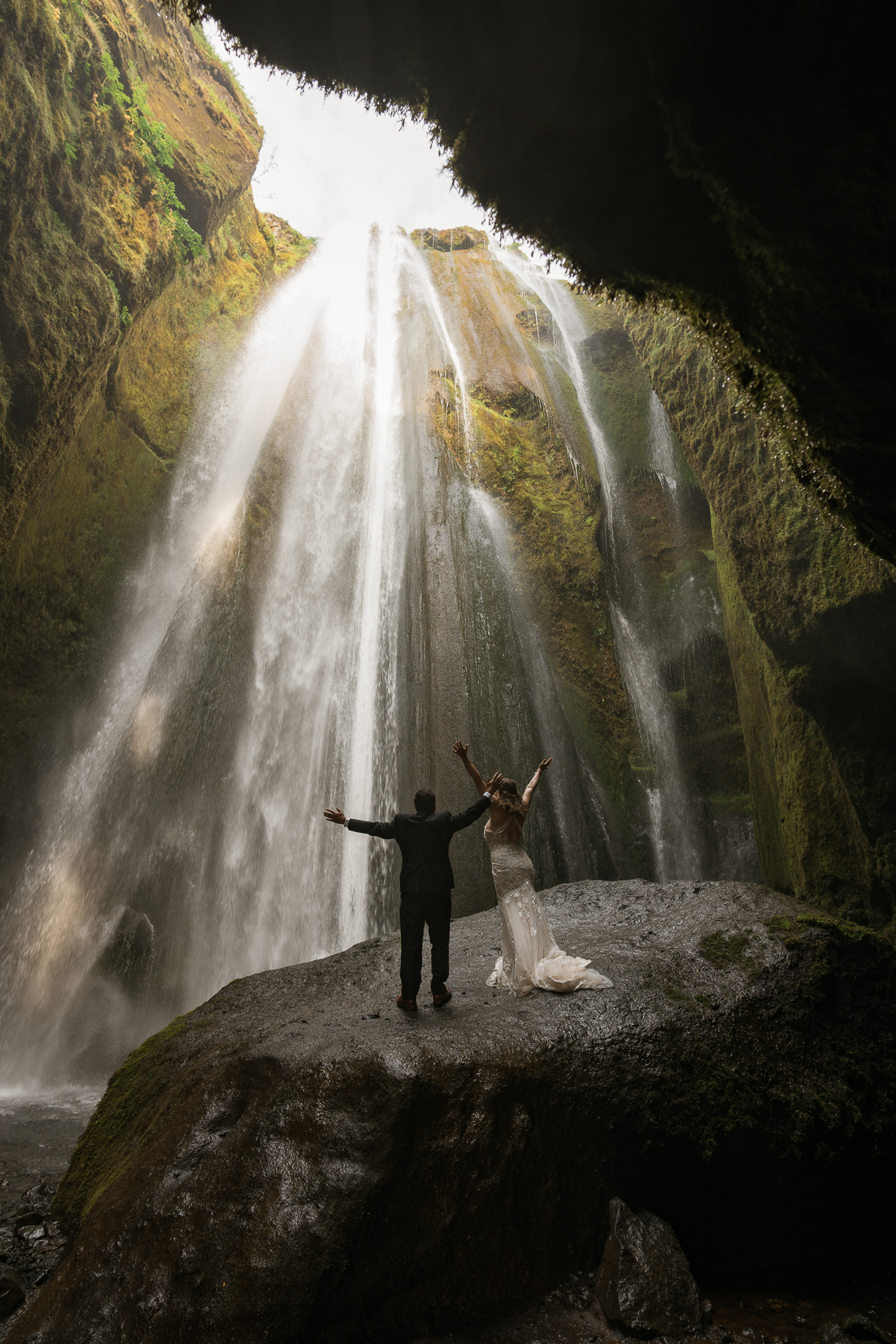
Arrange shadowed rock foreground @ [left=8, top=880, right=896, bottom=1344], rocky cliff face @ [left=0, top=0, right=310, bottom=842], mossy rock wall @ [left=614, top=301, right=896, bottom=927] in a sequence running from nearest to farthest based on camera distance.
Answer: shadowed rock foreground @ [left=8, top=880, right=896, bottom=1344], mossy rock wall @ [left=614, top=301, right=896, bottom=927], rocky cliff face @ [left=0, top=0, right=310, bottom=842]

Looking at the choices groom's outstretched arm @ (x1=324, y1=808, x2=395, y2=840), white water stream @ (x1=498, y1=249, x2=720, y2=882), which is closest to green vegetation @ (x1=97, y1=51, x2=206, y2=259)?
white water stream @ (x1=498, y1=249, x2=720, y2=882)

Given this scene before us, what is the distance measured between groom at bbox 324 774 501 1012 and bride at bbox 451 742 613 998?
483mm

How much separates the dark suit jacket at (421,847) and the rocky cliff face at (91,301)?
8589mm

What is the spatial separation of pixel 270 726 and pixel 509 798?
886 centimetres

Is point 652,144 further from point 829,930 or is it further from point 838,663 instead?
point 838,663

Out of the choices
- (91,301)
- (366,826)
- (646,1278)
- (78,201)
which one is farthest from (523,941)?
(78,201)

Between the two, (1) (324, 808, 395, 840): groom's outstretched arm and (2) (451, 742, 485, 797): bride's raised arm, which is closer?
(1) (324, 808, 395, 840): groom's outstretched arm

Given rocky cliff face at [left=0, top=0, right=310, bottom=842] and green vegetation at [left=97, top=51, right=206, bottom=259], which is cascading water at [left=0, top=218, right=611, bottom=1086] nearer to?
rocky cliff face at [left=0, top=0, right=310, bottom=842]

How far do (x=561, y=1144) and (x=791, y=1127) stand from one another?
1.28 metres

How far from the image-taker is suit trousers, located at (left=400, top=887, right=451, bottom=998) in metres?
4.12

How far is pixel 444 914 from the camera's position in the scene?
4164 millimetres

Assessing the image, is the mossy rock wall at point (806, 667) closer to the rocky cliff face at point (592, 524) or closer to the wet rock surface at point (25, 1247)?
the rocky cliff face at point (592, 524)

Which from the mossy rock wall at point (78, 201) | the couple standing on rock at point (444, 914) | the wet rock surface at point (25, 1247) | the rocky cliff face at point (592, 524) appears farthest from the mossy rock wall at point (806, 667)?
the mossy rock wall at point (78, 201)

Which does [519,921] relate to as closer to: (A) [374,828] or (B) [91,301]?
(A) [374,828]
